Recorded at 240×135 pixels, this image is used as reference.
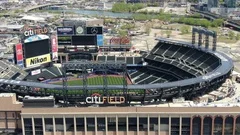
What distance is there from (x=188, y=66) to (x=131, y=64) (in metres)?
19.0

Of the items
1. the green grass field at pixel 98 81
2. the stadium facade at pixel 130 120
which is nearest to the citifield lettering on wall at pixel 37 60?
the green grass field at pixel 98 81

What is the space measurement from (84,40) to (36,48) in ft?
76.2

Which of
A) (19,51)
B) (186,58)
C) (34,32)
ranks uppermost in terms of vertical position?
(34,32)

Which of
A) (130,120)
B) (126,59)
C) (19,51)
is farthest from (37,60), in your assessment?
(130,120)

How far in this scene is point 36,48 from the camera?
303ft

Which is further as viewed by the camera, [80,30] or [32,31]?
[80,30]

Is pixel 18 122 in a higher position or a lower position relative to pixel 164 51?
lower

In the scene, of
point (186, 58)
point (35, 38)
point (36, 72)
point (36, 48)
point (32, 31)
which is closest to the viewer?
point (32, 31)

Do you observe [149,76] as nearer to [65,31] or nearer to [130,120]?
[65,31]

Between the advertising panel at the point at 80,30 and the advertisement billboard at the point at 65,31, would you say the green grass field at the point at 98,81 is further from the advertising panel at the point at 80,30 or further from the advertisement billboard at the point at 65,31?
the advertisement billboard at the point at 65,31

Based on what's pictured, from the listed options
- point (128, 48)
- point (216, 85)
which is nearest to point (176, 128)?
point (216, 85)

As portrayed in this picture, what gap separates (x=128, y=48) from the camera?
11806 centimetres

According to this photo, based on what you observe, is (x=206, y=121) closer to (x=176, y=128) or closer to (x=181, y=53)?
(x=176, y=128)

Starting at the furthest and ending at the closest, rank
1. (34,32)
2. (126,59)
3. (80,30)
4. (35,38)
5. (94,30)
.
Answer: (80,30), (94,30), (126,59), (34,32), (35,38)
